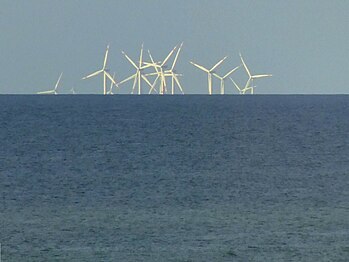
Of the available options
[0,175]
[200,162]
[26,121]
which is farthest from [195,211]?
[26,121]

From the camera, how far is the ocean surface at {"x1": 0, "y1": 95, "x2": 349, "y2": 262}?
38.9 metres

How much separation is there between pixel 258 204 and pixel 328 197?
450 cm

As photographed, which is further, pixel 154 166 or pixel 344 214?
pixel 154 166

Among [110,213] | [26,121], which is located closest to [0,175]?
[110,213]

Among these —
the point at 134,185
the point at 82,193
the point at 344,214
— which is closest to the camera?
the point at 344,214

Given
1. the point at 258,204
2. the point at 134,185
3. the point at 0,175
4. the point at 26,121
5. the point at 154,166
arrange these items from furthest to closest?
the point at 26,121
the point at 154,166
the point at 0,175
the point at 134,185
the point at 258,204

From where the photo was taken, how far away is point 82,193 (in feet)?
186

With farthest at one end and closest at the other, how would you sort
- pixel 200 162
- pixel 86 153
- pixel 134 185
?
pixel 86 153, pixel 200 162, pixel 134 185

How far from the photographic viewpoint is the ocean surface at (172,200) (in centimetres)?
3888

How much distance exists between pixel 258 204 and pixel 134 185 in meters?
11.3

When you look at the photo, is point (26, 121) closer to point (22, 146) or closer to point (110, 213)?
point (22, 146)

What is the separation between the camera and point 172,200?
53.6 m

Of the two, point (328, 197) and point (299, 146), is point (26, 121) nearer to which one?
point (299, 146)

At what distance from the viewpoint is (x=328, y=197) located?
5481 cm
